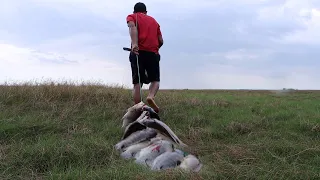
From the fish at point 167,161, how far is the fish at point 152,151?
0.49ft

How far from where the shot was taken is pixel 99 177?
418 cm

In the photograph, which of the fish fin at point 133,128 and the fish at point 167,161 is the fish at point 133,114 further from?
the fish at point 167,161

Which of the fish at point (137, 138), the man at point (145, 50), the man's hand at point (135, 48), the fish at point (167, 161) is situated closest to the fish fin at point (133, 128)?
the fish at point (137, 138)

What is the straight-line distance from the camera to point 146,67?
723 centimetres

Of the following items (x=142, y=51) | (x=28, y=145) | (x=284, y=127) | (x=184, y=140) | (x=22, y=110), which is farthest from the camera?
(x=22, y=110)

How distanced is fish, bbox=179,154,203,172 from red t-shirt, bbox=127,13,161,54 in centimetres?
292

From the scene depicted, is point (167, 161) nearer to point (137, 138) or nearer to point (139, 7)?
point (137, 138)

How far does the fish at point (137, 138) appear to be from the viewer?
18.1ft

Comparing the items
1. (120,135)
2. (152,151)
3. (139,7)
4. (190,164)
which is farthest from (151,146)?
(139,7)

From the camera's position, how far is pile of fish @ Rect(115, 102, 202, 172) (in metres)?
4.58

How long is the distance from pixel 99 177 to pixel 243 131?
303cm

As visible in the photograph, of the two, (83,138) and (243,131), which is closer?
(83,138)

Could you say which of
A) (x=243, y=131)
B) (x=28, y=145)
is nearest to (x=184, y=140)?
(x=243, y=131)

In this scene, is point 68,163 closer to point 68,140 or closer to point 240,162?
point 68,140
